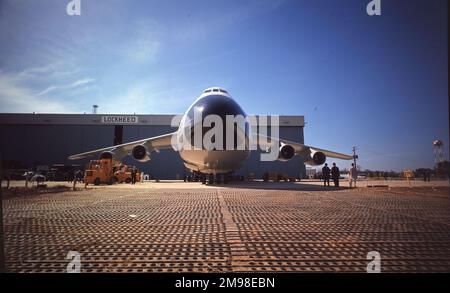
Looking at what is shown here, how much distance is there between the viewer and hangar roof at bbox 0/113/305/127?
1759 inches

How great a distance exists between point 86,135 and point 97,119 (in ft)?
10.9

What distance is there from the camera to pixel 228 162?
15.0 metres

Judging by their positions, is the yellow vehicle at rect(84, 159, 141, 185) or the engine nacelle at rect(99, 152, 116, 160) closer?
the yellow vehicle at rect(84, 159, 141, 185)

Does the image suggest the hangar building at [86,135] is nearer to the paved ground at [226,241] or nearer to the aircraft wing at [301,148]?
the aircraft wing at [301,148]

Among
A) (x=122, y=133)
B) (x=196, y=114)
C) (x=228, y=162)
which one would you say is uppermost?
(x=122, y=133)

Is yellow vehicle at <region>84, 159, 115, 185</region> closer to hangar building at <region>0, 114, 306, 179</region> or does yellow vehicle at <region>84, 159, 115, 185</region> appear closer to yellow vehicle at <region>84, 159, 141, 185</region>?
yellow vehicle at <region>84, 159, 141, 185</region>

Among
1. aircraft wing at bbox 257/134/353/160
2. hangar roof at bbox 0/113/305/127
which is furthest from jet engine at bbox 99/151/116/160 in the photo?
hangar roof at bbox 0/113/305/127

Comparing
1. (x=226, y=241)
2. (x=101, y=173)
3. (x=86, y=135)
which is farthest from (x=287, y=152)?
(x=86, y=135)

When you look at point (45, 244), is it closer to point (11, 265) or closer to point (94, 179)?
point (11, 265)

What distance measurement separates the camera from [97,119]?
45.5m

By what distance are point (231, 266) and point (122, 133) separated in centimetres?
4740

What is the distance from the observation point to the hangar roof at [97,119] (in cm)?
4469

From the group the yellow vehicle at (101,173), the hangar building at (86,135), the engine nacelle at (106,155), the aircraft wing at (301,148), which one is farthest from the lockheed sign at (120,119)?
the aircraft wing at (301,148)
